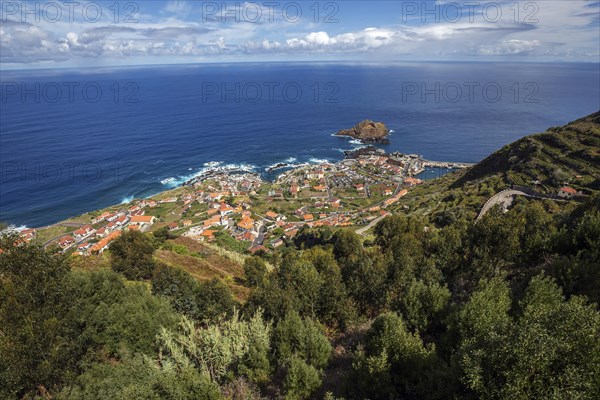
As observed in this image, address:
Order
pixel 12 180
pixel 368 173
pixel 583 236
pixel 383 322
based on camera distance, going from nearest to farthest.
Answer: pixel 383 322
pixel 583 236
pixel 12 180
pixel 368 173

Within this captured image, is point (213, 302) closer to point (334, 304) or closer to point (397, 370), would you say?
point (334, 304)

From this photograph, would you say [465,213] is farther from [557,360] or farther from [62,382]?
[62,382]

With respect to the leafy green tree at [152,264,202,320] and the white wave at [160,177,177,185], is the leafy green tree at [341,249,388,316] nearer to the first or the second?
the leafy green tree at [152,264,202,320]

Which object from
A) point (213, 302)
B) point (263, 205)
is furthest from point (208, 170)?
point (213, 302)

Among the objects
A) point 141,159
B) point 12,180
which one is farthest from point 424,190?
point 12,180

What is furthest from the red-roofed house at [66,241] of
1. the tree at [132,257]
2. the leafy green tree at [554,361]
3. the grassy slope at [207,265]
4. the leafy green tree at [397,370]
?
the leafy green tree at [554,361]
